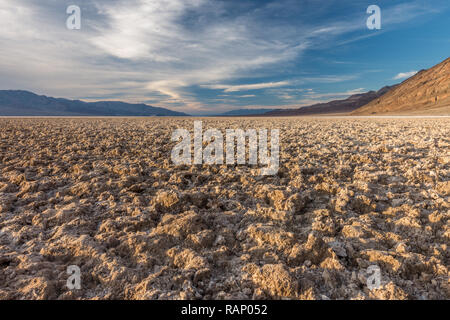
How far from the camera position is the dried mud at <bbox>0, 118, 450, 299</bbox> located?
1.97 m

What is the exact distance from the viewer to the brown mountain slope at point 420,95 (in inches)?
1955

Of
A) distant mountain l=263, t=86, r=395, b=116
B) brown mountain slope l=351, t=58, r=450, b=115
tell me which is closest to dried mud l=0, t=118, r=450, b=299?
brown mountain slope l=351, t=58, r=450, b=115

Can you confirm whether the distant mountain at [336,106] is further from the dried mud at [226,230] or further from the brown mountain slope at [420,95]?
the dried mud at [226,230]

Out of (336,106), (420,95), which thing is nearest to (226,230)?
(420,95)

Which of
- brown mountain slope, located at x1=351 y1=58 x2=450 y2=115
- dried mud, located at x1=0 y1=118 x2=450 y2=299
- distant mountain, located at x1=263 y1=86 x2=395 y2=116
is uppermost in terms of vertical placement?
distant mountain, located at x1=263 y1=86 x2=395 y2=116

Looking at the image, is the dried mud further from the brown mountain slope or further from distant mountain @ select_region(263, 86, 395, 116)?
distant mountain @ select_region(263, 86, 395, 116)

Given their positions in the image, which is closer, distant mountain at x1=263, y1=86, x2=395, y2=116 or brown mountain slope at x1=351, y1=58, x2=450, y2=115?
brown mountain slope at x1=351, y1=58, x2=450, y2=115

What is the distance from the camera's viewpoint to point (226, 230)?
2.77 metres

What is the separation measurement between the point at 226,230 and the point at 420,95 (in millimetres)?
72500

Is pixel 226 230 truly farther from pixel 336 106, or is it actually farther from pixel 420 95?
pixel 336 106

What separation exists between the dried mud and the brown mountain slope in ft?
174

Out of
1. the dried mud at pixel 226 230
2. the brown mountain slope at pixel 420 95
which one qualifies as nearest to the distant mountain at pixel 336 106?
the brown mountain slope at pixel 420 95

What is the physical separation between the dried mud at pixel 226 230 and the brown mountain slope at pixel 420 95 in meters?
53.0
